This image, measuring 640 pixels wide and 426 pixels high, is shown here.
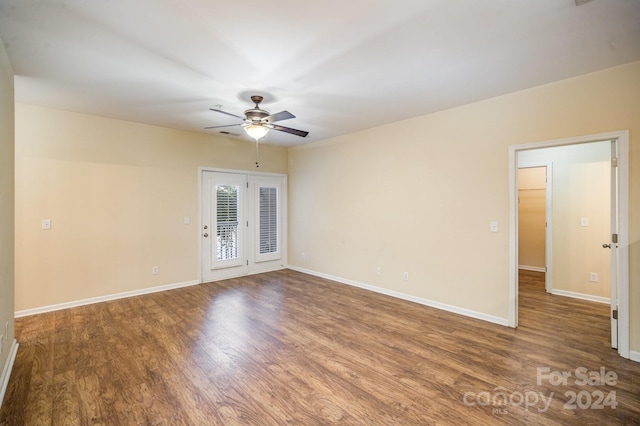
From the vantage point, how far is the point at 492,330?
318 cm

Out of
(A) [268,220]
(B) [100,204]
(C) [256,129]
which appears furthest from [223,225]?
(C) [256,129]

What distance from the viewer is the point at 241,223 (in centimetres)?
566

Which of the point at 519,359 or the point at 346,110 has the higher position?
the point at 346,110

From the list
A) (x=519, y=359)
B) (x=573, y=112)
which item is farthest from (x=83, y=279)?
(x=573, y=112)

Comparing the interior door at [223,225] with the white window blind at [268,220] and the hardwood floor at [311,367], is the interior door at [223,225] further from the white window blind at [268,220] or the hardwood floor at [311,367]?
the hardwood floor at [311,367]

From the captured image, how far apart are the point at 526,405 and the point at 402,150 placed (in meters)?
3.29

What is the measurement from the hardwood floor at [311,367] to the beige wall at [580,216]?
0.51 meters

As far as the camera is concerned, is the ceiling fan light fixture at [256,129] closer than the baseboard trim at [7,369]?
No

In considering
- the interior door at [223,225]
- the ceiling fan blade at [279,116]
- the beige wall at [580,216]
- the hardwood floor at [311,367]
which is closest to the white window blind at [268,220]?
the interior door at [223,225]

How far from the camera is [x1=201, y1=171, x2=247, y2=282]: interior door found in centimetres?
518

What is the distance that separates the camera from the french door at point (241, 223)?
5.21 m

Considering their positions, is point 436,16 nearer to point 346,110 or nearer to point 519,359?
point 346,110

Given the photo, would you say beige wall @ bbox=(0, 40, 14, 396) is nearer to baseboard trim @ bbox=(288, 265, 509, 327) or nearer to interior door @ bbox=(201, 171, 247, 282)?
interior door @ bbox=(201, 171, 247, 282)

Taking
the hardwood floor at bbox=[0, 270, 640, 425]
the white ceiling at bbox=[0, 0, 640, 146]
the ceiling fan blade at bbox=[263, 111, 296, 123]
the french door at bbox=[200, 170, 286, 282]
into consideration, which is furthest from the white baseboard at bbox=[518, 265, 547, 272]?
the ceiling fan blade at bbox=[263, 111, 296, 123]
